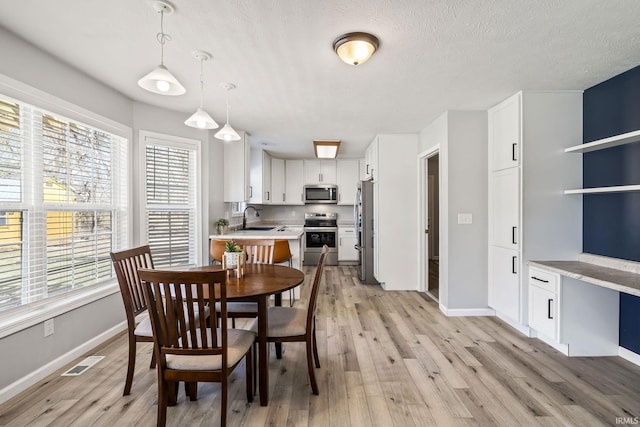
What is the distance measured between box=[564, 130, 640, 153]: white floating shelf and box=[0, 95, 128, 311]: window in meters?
4.14

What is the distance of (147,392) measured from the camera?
1.98 m

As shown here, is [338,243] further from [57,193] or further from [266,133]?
[57,193]

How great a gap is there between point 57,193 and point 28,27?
1.13 meters

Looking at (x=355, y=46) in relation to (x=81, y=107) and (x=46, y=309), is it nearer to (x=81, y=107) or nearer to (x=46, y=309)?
(x=81, y=107)

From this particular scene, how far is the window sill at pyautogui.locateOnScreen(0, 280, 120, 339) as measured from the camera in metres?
1.92

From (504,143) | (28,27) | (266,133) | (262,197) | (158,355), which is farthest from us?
(262,197)

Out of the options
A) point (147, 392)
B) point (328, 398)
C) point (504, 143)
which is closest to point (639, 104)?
point (504, 143)

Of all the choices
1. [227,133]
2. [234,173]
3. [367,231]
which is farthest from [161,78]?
[367,231]

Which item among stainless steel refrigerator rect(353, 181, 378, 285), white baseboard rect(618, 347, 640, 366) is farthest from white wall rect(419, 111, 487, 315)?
stainless steel refrigerator rect(353, 181, 378, 285)

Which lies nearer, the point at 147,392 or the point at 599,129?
the point at 147,392

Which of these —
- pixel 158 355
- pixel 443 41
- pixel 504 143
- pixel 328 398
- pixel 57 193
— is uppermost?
pixel 443 41

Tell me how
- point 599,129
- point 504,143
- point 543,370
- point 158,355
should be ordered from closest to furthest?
point 158,355 < point 543,370 < point 599,129 < point 504,143

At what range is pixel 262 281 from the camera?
204 cm

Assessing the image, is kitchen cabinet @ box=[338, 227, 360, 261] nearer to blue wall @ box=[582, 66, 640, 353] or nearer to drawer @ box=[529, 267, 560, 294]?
drawer @ box=[529, 267, 560, 294]
